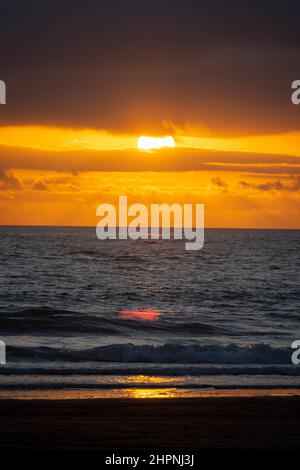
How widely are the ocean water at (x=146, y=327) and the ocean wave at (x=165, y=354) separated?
35mm

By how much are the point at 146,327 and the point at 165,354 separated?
8.01 m

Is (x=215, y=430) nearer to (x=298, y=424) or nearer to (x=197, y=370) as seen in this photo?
(x=298, y=424)

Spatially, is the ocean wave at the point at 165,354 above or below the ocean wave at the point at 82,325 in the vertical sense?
below

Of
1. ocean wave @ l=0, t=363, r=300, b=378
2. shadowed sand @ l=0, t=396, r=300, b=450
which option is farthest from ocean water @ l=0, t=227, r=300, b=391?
shadowed sand @ l=0, t=396, r=300, b=450

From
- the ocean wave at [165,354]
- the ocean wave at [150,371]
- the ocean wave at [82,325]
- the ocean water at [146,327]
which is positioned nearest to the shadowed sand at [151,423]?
the ocean water at [146,327]

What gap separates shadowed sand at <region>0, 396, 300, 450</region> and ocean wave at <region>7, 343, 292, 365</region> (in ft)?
25.3

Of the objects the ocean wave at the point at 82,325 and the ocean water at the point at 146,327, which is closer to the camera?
the ocean water at the point at 146,327

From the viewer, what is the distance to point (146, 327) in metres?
32.3

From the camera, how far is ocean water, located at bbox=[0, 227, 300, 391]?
19781 mm

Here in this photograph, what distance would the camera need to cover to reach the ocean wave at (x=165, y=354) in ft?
76.4

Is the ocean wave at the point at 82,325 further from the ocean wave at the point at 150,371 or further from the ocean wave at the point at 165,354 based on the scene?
the ocean wave at the point at 150,371

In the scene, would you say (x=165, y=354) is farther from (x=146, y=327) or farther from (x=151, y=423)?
(x=151, y=423)
